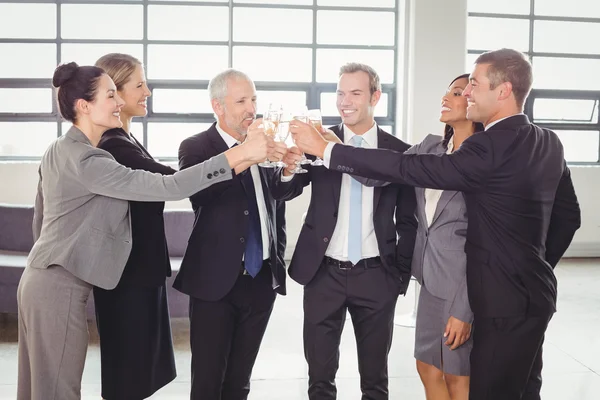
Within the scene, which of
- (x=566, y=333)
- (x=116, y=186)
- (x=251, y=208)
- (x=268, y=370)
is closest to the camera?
(x=116, y=186)

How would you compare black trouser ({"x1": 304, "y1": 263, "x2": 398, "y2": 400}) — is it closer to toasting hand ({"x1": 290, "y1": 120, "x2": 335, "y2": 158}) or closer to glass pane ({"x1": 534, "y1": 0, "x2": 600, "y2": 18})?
toasting hand ({"x1": 290, "y1": 120, "x2": 335, "y2": 158})

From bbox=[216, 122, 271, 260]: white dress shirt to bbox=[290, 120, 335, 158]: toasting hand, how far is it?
0.30 m

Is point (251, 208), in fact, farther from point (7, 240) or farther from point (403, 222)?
point (7, 240)

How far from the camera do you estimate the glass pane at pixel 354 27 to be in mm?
7812

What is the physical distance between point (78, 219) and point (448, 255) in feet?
4.18

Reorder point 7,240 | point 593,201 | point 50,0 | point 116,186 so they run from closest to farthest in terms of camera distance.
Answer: point 116,186
point 7,240
point 50,0
point 593,201

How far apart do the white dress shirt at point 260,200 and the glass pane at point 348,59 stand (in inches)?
206

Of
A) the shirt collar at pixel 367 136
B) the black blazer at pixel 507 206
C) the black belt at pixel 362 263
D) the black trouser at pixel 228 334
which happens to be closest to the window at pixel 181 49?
the shirt collar at pixel 367 136

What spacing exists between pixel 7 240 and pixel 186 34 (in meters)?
3.13

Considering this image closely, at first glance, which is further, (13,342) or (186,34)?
(186,34)

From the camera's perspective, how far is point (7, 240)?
18.0 feet

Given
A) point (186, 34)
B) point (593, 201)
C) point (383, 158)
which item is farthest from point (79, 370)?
point (593, 201)

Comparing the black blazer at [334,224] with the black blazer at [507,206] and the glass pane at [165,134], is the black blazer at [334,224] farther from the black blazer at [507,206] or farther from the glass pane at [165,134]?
the glass pane at [165,134]

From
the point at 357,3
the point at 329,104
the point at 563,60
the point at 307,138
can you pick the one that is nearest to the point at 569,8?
the point at 563,60
